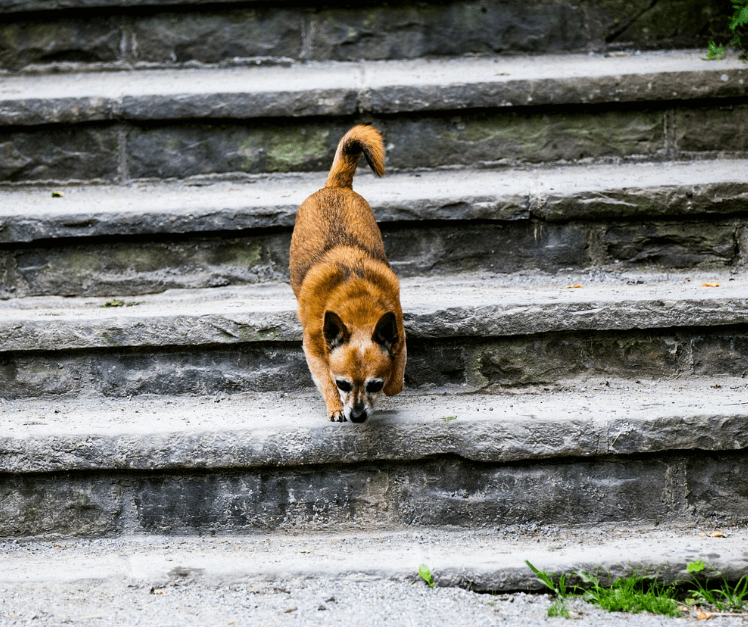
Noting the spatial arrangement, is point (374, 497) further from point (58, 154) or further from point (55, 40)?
point (55, 40)

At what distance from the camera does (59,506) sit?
10.0 ft

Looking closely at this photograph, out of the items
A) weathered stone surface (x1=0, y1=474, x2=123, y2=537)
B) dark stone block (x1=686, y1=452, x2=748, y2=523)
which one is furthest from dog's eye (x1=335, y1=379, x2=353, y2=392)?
dark stone block (x1=686, y1=452, x2=748, y2=523)

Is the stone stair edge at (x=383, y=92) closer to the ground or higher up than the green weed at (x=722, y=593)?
higher up

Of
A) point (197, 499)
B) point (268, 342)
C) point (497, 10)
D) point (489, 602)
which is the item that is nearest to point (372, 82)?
point (497, 10)

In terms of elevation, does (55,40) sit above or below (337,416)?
above

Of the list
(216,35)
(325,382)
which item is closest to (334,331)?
(325,382)

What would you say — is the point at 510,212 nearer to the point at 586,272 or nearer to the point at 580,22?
the point at 586,272

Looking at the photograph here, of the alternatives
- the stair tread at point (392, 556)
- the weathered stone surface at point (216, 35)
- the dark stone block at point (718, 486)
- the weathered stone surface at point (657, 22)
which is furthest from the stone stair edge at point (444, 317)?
the weathered stone surface at point (216, 35)

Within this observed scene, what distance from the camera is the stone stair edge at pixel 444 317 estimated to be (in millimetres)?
3258

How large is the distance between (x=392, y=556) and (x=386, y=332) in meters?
0.80

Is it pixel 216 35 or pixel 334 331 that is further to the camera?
pixel 216 35

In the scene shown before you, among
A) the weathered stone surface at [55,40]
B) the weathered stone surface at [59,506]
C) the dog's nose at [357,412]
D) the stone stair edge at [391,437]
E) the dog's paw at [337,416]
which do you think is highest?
the weathered stone surface at [55,40]

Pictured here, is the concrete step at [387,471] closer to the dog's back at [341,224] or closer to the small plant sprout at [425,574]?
the small plant sprout at [425,574]

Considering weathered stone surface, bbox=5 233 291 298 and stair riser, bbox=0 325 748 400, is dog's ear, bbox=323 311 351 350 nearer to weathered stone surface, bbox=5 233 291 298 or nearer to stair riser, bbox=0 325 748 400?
stair riser, bbox=0 325 748 400
